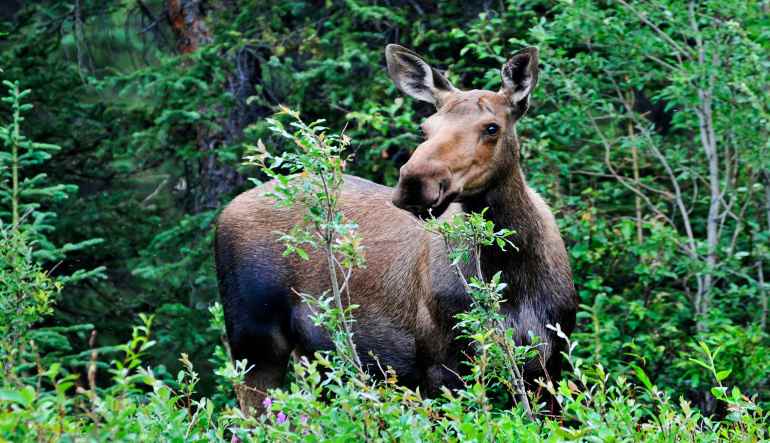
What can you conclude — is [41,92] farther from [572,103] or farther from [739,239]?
[739,239]

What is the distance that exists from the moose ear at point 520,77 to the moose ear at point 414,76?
40 centimetres

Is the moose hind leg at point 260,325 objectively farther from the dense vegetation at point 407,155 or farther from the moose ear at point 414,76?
the moose ear at point 414,76

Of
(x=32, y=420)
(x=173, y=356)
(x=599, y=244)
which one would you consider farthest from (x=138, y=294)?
(x=32, y=420)

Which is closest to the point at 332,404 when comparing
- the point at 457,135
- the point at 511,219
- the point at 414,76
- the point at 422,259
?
the point at 457,135

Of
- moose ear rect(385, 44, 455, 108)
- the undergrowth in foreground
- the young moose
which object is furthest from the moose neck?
the undergrowth in foreground

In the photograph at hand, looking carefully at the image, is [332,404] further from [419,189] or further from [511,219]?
[511,219]

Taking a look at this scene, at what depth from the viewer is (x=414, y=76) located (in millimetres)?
6543

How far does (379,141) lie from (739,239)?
3.36 meters

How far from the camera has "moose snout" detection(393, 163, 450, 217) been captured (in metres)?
5.14

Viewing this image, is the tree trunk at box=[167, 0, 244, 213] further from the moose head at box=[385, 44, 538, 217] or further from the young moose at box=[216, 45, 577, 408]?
the moose head at box=[385, 44, 538, 217]

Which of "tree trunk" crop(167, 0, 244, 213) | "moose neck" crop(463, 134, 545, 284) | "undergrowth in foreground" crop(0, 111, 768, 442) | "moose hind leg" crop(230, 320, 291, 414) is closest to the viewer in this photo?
"undergrowth in foreground" crop(0, 111, 768, 442)

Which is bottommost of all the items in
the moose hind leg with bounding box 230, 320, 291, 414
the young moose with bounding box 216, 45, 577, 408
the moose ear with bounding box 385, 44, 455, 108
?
the moose hind leg with bounding box 230, 320, 291, 414

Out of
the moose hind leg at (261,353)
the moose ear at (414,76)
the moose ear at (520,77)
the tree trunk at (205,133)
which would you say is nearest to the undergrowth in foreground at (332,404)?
the moose ear at (520,77)

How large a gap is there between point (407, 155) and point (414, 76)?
12.0 feet
